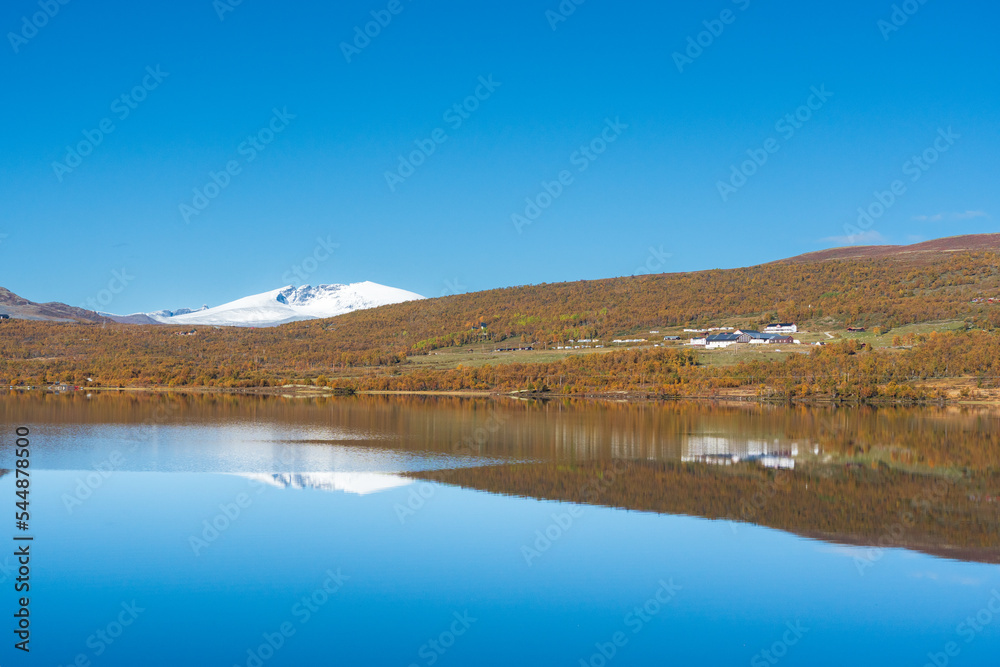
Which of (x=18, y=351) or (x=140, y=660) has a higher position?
(x=18, y=351)

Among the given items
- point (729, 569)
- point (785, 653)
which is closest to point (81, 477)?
point (729, 569)

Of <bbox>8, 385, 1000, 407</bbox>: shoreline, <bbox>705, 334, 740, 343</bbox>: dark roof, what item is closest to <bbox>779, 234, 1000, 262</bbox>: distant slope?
<bbox>705, 334, 740, 343</bbox>: dark roof

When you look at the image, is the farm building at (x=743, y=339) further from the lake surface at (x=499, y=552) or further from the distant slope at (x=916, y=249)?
the lake surface at (x=499, y=552)

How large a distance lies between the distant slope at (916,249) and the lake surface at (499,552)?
111m

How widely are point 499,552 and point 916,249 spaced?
144 m

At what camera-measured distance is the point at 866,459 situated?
92.1 ft

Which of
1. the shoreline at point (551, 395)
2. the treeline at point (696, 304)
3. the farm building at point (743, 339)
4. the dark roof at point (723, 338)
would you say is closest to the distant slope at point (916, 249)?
the treeline at point (696, 304)

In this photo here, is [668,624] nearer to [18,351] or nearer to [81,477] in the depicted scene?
[81,477]

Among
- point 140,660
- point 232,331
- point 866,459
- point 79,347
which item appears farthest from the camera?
point 232,331

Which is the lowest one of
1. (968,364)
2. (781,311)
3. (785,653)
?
(785,653)

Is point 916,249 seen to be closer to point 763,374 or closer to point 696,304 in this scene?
point 696,304

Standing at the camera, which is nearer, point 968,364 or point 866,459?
point 866,459

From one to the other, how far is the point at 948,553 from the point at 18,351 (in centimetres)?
12322

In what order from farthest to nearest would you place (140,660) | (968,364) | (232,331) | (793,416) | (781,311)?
(232,331) → (781,311) → (968,364) → (793,416) → (140,660)
